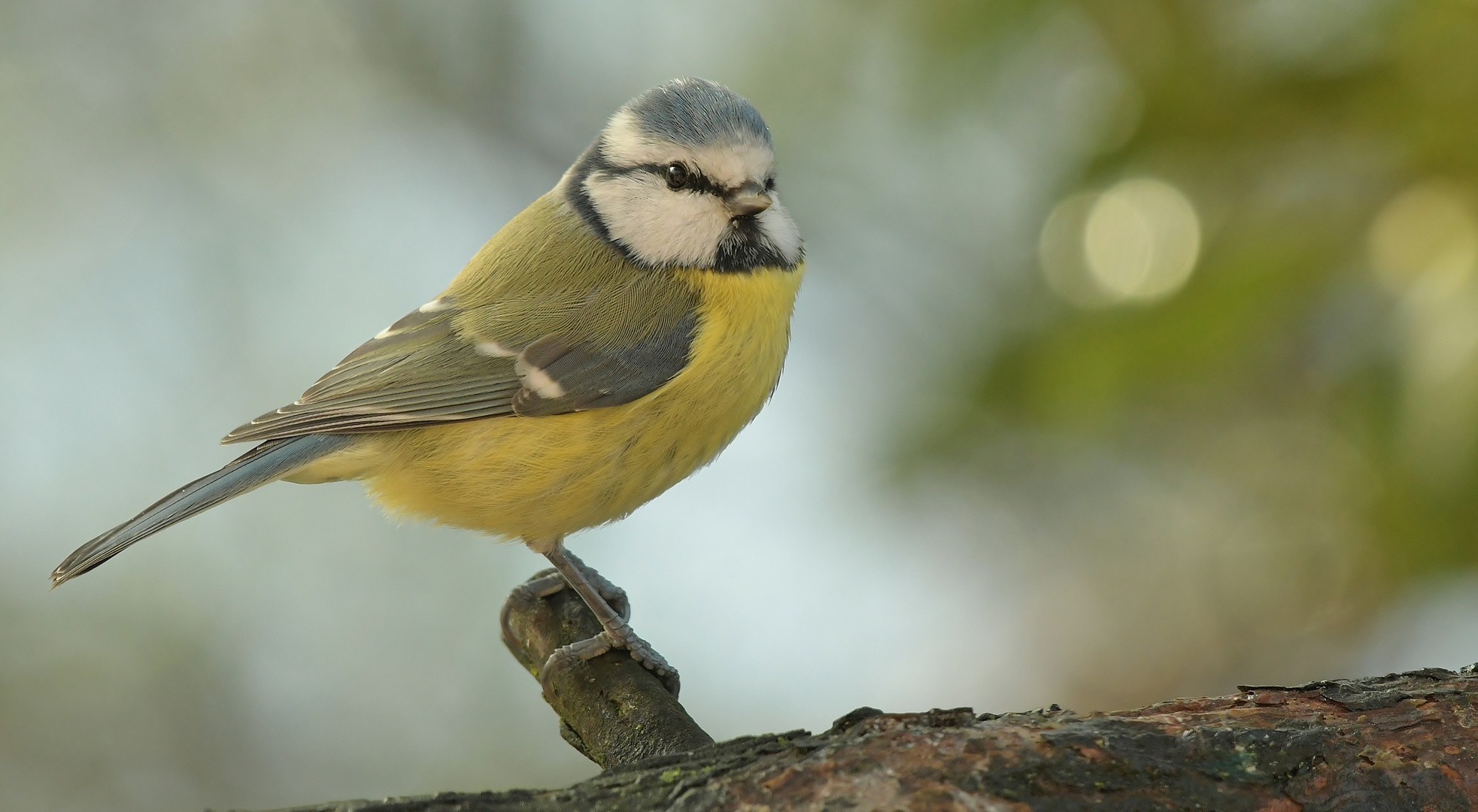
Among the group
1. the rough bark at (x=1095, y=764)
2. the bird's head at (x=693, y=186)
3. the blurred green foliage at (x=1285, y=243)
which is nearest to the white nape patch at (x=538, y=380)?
the bird's head at (x=693, y=186)

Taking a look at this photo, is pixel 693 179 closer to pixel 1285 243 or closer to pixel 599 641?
pixel 599 641

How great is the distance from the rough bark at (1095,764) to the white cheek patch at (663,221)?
0.80m

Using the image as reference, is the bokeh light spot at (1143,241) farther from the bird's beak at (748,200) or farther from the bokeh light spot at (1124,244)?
the bird's beak at (748,200)

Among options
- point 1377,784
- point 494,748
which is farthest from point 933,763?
point 494,748

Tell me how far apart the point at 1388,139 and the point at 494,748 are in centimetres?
166

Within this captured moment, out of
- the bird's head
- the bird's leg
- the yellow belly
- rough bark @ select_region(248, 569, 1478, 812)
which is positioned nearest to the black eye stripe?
the bird's head

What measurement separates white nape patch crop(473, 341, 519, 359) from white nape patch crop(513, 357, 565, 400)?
0.02 metres

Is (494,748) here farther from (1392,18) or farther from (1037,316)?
(1392,18)

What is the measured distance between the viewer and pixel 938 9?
1.89m

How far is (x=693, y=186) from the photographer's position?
147 centimetres

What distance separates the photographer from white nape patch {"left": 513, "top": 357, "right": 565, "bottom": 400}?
1.39 meters

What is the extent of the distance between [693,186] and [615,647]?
22.7 inches

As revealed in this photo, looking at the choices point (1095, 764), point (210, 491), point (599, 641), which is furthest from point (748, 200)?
point (1095, 764)

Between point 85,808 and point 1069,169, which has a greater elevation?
point 1069,169
